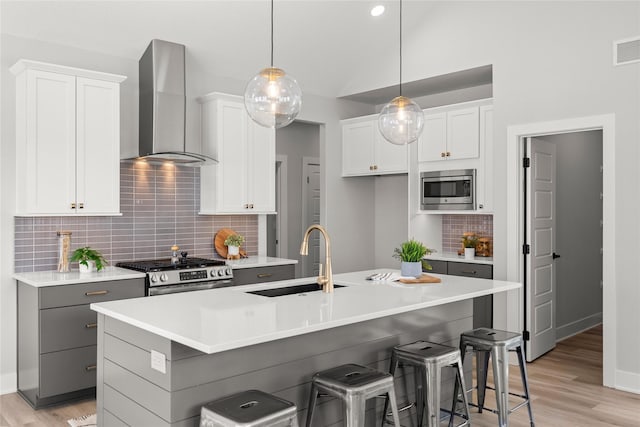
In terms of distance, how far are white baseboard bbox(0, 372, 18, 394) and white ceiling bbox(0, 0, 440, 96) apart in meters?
2.62

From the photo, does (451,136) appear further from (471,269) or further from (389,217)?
(389,217)

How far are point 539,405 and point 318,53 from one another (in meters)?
3.91

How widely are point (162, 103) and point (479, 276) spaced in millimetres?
3328

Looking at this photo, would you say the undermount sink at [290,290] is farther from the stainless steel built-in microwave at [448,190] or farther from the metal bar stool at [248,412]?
the stainless steel built-in microwave at [448,190]

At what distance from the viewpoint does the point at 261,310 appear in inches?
104

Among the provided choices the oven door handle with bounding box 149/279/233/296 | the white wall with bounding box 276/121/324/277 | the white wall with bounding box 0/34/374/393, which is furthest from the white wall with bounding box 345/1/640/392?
the oven door handle with bounding box 149/279/233/296

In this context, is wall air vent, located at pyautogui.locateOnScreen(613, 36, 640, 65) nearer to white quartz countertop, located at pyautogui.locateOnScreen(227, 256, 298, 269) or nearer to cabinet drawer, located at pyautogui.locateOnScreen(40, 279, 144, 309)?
white quartz countertop, located at pyautogui.locateOnScreen(227, 256, 298, 269)

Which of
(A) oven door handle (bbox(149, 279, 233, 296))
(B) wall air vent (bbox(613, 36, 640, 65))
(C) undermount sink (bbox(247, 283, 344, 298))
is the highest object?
(B) wall air vent (bbox(613, 36, 640, 65))

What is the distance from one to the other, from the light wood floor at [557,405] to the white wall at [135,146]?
609 millimetres

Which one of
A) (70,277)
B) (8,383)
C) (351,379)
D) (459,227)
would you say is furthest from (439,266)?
→ (8,383)

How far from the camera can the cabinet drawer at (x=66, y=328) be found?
3.79 metres

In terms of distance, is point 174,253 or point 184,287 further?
point 174,253

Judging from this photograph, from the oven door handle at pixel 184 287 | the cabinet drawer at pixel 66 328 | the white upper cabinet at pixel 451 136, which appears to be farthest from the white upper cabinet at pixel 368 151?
the cabinet drawer at pixel 66 328

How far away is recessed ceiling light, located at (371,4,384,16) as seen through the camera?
5340mm
